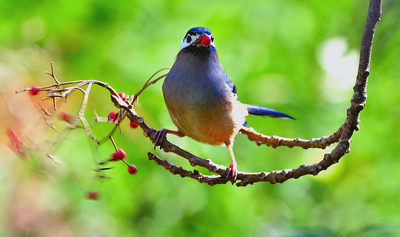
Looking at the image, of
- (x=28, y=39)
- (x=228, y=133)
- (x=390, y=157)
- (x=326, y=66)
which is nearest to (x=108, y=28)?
(x=28, y=39)

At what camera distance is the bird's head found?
2850 mm

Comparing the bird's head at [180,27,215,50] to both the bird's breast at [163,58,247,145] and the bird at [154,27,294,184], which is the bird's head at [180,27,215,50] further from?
the bird's breast at [163,58,247,145]

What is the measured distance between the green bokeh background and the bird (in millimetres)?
1147

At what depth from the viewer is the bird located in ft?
9.33

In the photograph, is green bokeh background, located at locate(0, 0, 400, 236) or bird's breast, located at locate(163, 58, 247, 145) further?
green bokeh background, located at locate(0, 0, 400, 236)

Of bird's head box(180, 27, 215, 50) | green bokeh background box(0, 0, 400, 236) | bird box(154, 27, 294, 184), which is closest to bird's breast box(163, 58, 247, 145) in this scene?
bird box(154, 27, 294, 184)

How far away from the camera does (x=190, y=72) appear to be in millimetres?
2922

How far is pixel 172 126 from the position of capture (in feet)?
14.1

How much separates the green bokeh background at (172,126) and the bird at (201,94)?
1.15 metres

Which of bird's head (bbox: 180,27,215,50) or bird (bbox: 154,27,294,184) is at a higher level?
bird's head (bbox: 180,27,215,50)

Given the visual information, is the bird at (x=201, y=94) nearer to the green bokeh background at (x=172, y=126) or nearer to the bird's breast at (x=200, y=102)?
the bird's breast at (x=200, y=102)

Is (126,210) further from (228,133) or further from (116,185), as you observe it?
(228,133)

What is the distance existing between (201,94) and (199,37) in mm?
482

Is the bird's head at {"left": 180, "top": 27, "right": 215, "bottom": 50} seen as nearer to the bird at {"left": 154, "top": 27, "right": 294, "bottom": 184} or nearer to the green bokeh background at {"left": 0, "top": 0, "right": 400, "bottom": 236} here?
the bird at {"left": 154, "top": 27, "right": 294, "bottom": 184}
